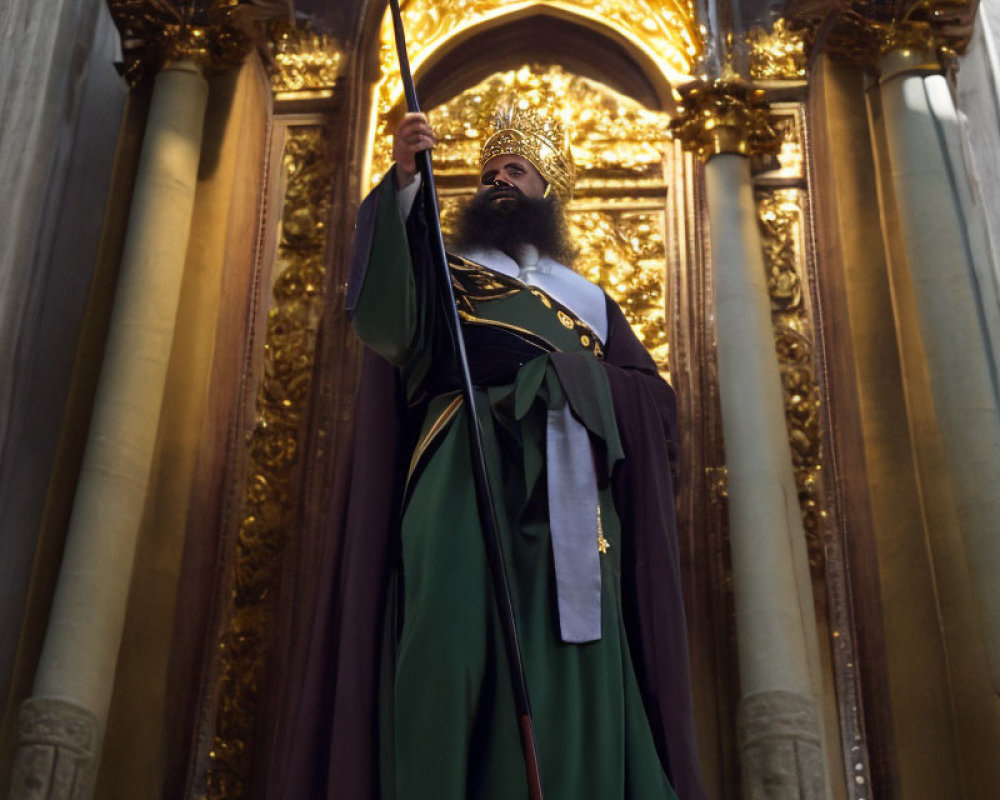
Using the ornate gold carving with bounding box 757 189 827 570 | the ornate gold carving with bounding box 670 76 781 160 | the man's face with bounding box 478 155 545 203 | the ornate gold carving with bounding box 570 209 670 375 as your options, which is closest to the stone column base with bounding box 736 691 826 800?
the ornate gold carving with bounding box 757 189 827 570

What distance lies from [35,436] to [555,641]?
1.66 metres

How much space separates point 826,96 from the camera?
473 centimetres

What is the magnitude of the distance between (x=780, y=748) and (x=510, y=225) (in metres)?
1.45

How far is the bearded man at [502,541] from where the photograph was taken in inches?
125

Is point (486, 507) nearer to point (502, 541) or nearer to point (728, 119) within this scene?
point (502, 541)

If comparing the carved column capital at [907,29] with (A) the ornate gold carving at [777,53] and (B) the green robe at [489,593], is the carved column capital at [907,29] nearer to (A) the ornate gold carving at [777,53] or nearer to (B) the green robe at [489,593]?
(A) the ornate gold carving at [777,53]

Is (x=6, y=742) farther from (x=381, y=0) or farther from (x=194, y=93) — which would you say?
(x=381, y=0)

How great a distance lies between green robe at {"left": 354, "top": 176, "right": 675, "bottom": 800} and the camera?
10.3 ft

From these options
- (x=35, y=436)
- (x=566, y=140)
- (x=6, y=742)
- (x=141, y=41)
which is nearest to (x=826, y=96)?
(x=566, y=140)

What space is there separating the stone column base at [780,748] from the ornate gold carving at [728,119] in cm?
172

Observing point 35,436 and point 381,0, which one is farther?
point 381,0

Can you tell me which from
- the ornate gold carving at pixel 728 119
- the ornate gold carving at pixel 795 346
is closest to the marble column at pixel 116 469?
the ornate gold carving at pixel 728 119

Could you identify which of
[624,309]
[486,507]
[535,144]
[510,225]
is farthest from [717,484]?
[486,507]

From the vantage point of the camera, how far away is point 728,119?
15.6ft
